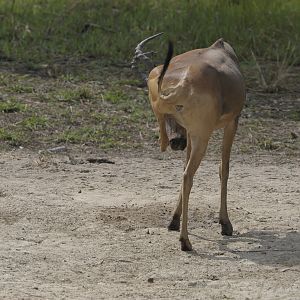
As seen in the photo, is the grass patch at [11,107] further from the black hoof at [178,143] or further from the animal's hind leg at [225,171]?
the black hoof at [178,143]

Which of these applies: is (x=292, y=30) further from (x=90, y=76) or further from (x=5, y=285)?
(x=5, y=285)

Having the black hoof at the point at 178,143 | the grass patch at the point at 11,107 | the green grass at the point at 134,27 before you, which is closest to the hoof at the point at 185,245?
the black hoof at the point at 178,143

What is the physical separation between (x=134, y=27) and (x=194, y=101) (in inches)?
322

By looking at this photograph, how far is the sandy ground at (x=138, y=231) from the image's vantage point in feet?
23.5

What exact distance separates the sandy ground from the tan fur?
0.50 m

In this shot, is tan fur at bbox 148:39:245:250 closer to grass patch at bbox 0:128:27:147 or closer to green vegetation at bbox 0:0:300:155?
green vegetation at bbox 0:0:300:155

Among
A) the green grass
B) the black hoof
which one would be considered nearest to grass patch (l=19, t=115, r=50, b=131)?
the green grass

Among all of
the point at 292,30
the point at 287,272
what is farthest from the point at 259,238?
the point at 292,30

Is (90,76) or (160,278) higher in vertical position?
(160,278)

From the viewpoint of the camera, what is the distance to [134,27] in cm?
1584

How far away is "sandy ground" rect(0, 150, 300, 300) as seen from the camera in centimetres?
718

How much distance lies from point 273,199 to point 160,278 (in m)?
2.58

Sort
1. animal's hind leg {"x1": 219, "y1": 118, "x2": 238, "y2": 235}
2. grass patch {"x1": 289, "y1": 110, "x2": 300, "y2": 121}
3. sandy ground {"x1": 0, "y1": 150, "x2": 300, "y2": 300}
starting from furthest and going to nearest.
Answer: grass patch {"x1": 289, "y1": 110, "x2": 300, "y2": 121} < animal's hind leg {"x1": 219, "y1": 118, "x2": 238, "y2": 235} < sandy ground {"x1": 0, "y1": 150, "x2": 300, "y2": 300}

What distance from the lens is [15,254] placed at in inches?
307
